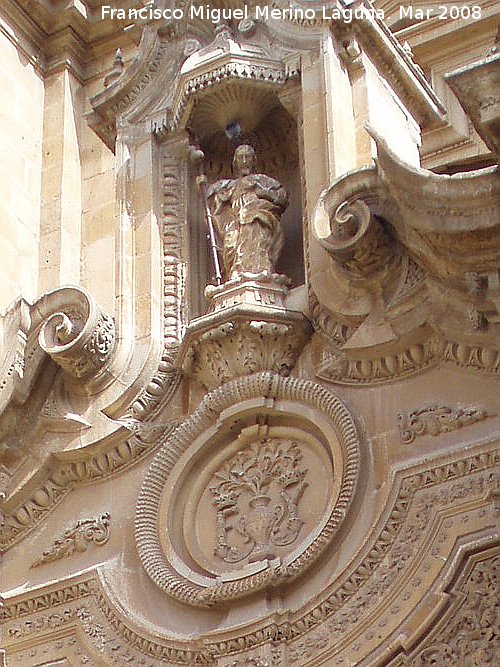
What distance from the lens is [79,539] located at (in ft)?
36.3

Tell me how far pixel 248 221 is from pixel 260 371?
1053 mm

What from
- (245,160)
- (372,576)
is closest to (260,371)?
(372,576)

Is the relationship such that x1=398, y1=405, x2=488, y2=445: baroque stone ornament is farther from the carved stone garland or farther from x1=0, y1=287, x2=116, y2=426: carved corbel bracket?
x1=0, y1=287, x2=116, y2=426: carved corbel bracket

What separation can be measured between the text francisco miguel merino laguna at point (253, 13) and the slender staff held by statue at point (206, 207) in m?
0.89

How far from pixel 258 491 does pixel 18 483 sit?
1.63 m

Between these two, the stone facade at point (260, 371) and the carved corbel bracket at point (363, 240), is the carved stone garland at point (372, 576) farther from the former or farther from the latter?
the carved corbel bracket at point (363, 240)

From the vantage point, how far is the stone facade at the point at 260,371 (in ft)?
32.6

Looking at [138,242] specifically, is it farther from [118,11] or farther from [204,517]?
[118,11]

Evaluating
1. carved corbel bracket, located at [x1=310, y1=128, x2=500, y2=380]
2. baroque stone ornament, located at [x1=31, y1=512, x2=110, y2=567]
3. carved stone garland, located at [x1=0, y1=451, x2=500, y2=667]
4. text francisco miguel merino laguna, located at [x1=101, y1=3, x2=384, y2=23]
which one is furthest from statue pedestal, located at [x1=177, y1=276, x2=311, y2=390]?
text francisco miguel merino laguna, located at [x1=101, y1=3, x2=384, y2=23]

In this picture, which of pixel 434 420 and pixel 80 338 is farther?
pixel 80 338

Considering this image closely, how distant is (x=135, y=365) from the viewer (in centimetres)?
1150

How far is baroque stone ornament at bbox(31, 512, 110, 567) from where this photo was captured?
1102 cm

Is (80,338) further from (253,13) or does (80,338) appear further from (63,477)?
(253,13)

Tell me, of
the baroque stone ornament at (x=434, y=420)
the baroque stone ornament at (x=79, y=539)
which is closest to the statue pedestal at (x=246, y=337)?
the baroque stone ornament at (x=434, y=420)
